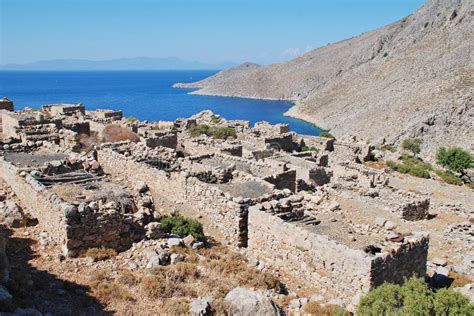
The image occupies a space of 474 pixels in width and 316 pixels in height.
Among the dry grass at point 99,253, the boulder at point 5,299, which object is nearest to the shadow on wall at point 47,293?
the boulder at point 5,299

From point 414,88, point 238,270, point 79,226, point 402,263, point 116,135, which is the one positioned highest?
point 414,88

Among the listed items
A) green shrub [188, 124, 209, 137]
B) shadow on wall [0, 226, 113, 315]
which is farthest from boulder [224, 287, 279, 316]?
green shrub [188, 124, 209, 137]

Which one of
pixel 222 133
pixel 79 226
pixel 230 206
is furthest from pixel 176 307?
pixel 222 133

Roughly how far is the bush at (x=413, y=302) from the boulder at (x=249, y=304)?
1529mm

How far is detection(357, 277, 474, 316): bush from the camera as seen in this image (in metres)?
6.87

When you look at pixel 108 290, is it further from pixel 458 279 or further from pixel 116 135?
pixel 116 135

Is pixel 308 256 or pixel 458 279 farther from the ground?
pixel 308 256

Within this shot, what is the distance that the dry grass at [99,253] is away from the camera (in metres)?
9.48

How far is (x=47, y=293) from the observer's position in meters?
8.02

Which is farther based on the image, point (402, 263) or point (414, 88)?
point (414, 88)

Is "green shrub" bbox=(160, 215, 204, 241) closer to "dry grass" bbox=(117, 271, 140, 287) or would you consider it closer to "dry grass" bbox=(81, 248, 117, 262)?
"dry grass" bbox=(81, 248, 117, 262)

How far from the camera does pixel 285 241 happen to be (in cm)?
1023

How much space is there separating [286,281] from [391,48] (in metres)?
104

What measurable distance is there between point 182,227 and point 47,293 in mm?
3861
